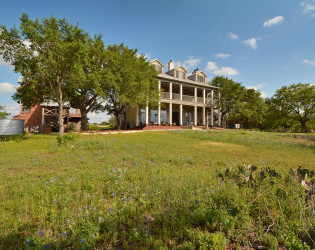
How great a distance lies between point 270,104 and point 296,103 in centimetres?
488

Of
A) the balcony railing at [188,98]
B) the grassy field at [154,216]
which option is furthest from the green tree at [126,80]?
the grassy field at [154,216]

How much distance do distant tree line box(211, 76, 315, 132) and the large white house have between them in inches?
117

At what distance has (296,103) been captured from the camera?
→ 3319 cm

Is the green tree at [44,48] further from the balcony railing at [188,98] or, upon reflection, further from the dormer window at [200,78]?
the dormer window at [200,78]

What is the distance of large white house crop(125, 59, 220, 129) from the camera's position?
1009 inches

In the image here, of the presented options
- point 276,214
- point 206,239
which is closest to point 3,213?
point 206,239

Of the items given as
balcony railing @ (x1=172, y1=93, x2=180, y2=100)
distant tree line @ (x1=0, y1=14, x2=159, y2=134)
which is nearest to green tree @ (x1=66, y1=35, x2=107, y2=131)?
distant tree line @ (x1=0, y1=14, x2=159, y2=134)

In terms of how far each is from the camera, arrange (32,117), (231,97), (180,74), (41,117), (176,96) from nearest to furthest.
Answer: (32,117), (41,117), (176,96), (180,74), (231,97)

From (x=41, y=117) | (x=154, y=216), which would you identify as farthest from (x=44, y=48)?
(x=154, y=216)

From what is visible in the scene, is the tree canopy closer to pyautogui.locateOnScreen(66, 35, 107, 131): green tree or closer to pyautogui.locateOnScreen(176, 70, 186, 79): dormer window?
pyautogui.locateOnScreen(176, 70, 186, 79): dormer window

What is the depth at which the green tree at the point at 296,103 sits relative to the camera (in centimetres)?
3173

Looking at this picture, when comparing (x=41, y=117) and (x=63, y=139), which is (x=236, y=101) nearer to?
(x=63, y=139)

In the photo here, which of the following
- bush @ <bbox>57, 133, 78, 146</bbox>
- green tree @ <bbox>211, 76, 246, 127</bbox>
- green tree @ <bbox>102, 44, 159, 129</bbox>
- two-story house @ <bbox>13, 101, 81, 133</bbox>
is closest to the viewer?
bush @ <bbox>57, 133, 78, 146</bbox>

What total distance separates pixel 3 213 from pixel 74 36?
675 inches
